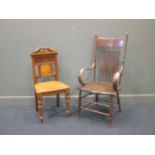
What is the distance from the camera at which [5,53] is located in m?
2.94

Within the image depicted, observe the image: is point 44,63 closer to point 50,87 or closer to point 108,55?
point 50,87

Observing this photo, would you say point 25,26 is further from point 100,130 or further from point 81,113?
point 100,130

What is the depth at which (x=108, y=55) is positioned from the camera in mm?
2873

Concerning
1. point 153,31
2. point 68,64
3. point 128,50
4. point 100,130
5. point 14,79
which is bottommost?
point 100,130

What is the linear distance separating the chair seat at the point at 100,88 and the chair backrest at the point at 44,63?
1.66ft

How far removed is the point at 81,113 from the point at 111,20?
1.35m

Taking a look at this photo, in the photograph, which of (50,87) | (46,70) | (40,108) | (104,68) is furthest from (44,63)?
(104,68)

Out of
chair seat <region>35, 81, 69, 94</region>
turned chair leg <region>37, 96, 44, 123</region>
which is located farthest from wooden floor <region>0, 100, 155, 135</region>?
chair seat <region>35, 81, 69, 94</region>

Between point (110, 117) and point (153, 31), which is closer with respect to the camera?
point (110, 117)

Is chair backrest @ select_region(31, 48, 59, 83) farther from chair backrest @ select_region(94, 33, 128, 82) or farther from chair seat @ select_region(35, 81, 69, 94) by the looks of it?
chair backrest @ select_region(94, 33, 128, 82)

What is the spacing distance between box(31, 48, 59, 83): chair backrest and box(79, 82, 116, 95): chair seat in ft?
1.66

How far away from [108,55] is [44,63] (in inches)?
34.9

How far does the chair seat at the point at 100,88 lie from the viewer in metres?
2.46

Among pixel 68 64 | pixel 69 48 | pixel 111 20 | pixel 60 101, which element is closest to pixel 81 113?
pixel 60 101
